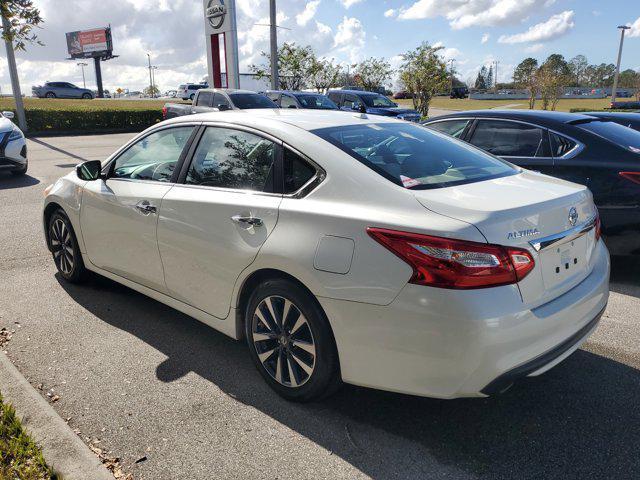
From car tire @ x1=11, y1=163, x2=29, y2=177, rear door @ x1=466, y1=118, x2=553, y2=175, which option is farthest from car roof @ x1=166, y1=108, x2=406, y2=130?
car tire @ x1=11, y1=163, x2=29, y2=177

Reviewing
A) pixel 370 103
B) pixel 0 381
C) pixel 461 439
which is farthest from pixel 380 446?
pixel 370 103

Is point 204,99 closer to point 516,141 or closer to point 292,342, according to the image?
point 516,141

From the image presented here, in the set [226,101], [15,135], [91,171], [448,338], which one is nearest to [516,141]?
[448,338]

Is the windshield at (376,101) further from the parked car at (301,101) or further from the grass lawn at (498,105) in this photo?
the grass lawn at (498,105)

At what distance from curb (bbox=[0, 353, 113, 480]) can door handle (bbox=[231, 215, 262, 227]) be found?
138 centimetres

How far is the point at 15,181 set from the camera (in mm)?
10867

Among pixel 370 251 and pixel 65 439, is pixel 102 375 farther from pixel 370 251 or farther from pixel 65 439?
pixel 370 251

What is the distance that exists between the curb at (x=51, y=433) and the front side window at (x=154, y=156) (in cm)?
157

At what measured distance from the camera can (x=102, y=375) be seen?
3.44m

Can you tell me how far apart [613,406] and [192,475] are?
7.50 ft

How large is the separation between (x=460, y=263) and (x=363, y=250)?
17.8 inches

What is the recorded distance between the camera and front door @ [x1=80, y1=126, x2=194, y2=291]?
3.79 meters

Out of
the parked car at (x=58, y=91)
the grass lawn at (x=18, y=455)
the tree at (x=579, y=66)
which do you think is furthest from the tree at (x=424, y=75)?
the tree at (x=579, y=66)

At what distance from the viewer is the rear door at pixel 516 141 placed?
5516 millimetres
